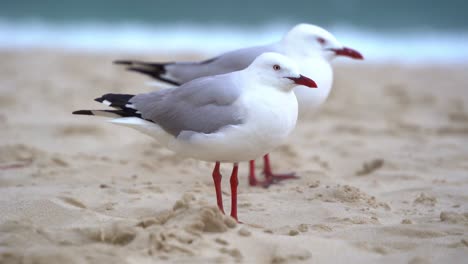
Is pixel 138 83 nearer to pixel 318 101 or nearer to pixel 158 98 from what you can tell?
pixel 318 101

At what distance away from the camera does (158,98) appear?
14.3 feet

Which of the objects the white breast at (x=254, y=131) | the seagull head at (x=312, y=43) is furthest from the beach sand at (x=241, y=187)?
the seagull head at (x=312, y=43)

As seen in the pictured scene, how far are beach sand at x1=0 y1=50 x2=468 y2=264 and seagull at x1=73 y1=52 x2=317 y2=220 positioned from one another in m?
0.39

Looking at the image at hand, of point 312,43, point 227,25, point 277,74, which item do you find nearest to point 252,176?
point 312,43

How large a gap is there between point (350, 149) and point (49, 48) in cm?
766

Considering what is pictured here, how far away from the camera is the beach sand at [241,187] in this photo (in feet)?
10.9

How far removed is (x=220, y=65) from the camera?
5.43 meters

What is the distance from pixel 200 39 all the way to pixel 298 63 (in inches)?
393

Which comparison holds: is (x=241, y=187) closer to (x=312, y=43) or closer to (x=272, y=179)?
(x=272, y=179)

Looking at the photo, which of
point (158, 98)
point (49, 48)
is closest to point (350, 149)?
point (158, 98)

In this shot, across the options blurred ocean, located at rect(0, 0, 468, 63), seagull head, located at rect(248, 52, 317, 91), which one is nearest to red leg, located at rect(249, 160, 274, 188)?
seagull head, located at rect(248, 52, 317, 91)

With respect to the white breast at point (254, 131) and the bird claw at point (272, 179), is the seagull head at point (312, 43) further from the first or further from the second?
the white breast at point (254, 131)

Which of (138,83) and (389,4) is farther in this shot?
(389,4)

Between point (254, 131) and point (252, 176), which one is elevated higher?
point (254, 131)
